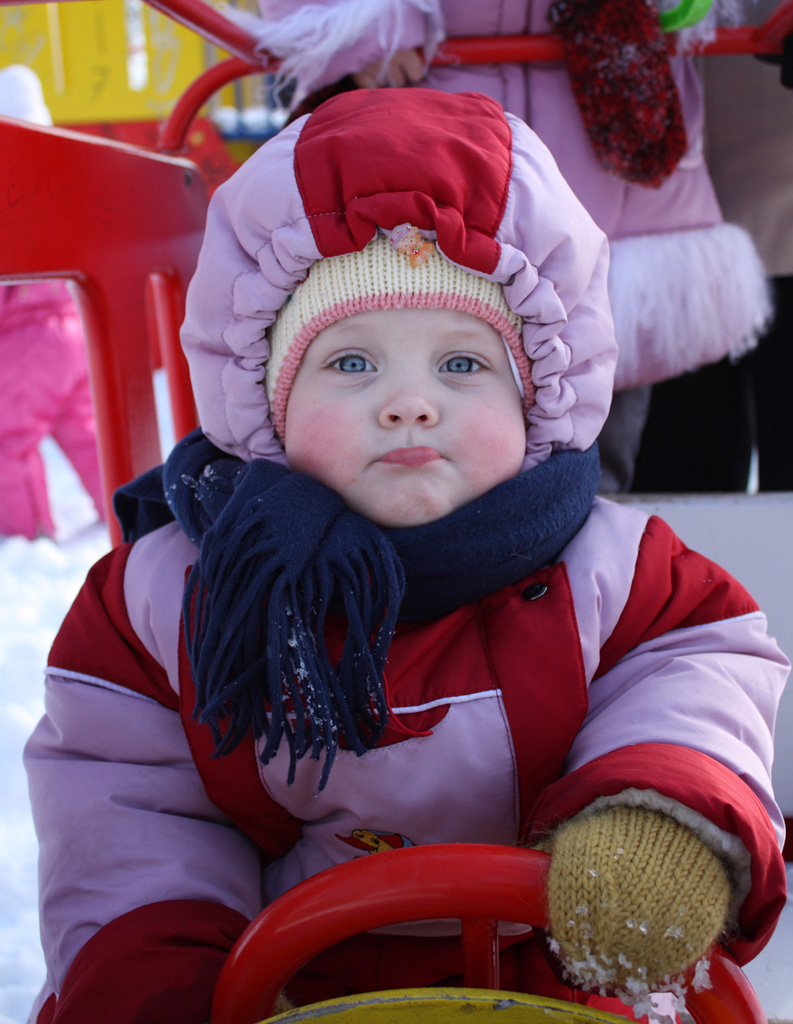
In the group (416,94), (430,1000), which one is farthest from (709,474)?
(430,1000)

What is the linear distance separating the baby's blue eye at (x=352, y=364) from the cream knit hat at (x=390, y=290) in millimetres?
32

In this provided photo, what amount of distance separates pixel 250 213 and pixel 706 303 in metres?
0.85

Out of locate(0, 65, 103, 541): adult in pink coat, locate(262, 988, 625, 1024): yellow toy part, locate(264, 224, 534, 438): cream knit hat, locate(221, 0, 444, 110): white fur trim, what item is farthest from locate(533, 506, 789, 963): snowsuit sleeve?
locate(0, 65, 103, 541): adult in pink coat

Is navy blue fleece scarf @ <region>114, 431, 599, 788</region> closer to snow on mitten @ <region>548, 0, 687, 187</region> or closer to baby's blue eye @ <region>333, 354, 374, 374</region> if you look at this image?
baby's blue eye @ <region>333, 354, 374, 374</region>

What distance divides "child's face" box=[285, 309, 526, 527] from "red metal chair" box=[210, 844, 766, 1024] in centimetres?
29

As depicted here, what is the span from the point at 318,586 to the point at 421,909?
10.1 inches

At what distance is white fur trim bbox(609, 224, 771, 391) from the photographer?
1.33m

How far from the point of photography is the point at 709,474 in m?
1.61

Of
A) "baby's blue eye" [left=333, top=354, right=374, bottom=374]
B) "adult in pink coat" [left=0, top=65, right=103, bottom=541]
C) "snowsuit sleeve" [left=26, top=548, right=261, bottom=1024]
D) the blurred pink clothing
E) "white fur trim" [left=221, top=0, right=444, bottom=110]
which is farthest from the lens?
the blurred pink clothing

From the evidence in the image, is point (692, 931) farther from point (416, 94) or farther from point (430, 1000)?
point (416, 94)

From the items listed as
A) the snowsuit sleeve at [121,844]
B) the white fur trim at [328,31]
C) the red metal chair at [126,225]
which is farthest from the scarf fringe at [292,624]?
the white fur trim at [328,31]

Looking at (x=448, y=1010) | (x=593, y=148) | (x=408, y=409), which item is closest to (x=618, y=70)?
(x=593, y=148)

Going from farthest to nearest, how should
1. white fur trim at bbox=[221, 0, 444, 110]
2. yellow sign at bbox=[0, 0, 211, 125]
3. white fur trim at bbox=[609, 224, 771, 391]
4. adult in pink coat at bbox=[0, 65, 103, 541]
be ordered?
1. yellow sign at bbox=[0, 0, 211, 125]
2. adult in pink coat at bbox=[0, 65, 103, 541]
3. white fur trim at bbox=[609, 224, 771, 391]
4. white fur trim at bbox=[221, 0, 444, 110]

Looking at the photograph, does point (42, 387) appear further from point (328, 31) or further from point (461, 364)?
point (461, 364)
